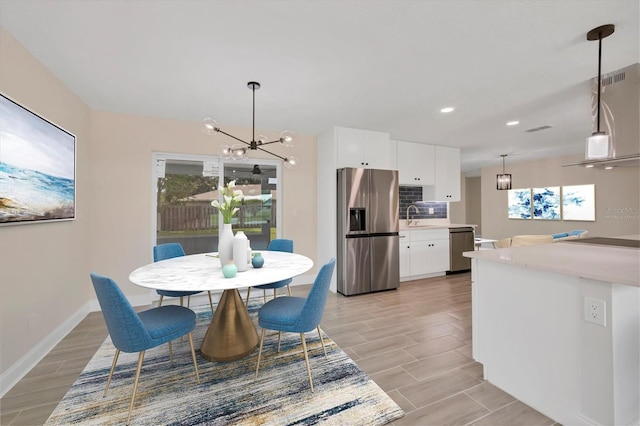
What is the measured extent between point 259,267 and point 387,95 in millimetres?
2260

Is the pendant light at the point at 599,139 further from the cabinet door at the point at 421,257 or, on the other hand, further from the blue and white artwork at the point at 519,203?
the blue and white artwork at the point at 519,203

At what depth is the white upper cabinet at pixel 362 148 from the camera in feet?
13.5

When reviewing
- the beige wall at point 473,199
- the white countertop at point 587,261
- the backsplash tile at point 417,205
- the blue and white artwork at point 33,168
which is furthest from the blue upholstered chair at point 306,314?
the beige wall at point 473,199

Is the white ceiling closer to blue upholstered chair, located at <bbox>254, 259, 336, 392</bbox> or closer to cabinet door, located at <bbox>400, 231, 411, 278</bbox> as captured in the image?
blue upholstered chair, located at <bbox>254, 259, 336, 392</bbox>

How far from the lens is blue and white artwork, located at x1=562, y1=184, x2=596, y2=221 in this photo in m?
6.03

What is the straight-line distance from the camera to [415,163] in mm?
5117

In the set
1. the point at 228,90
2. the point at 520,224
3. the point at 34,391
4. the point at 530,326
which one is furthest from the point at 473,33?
the point at 520,224

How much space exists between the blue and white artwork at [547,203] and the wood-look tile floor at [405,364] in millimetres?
4895

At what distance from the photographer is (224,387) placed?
190 centimetres

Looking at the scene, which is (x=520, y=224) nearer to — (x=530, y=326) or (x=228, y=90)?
(x=530, y=326)

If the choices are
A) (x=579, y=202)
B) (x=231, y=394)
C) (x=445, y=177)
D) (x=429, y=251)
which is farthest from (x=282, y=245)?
(x=579, y=202)

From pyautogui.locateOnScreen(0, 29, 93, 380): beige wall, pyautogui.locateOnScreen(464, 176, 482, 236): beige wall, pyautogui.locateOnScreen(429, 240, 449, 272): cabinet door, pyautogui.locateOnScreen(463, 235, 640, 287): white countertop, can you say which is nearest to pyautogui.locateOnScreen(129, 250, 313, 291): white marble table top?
pyautogui.locateOnScreen(0, 29, 93, 380): beige wall

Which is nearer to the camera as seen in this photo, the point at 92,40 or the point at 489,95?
the point at 92,40

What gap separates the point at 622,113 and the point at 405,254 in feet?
9.94
